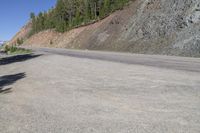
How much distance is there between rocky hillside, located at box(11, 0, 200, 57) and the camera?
37.0m

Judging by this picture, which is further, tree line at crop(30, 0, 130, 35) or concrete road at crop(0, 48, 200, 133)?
tree line at crop(30, 0, 130, 35)

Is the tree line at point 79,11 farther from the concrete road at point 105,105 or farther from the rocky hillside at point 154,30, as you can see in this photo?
the concrete road at point 105,105

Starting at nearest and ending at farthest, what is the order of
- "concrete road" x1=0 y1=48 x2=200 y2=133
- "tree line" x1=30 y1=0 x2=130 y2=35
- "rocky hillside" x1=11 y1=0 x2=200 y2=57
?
"concrete road" x1=0 y1=48 x2=200 y2=133
"rocky hillside" x1=11 y1=0 x2=200 y2=57
"tree line" x1=30 y1=0 x2=130 y2=35

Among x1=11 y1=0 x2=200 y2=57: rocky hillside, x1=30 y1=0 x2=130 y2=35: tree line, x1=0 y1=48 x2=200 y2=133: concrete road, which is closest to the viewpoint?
x1=0 y1=48 x2=200 y2=133: concrete road

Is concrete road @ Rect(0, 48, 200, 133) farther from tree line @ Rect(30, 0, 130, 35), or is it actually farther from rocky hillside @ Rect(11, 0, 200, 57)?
tree line @ Rect(30, 0, 130, 35)

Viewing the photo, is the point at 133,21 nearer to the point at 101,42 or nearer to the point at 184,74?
the point at 101,42

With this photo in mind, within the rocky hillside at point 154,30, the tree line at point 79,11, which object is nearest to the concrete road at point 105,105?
the rocky hillside at point 154,30

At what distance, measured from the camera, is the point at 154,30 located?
45.1 metres

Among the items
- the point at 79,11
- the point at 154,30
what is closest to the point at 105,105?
the point at 154,30

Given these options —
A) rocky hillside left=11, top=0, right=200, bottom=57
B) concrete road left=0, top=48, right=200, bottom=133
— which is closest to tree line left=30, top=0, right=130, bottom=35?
rocky hillside left=11, top=0, right=200, bottom=57

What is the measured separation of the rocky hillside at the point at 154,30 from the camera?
37.0 m

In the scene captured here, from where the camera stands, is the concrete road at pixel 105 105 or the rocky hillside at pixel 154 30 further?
the rocky hillside at pixel 154 30

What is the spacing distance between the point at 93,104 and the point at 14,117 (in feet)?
8.03

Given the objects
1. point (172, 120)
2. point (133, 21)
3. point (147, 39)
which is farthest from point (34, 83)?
point (133, 21)
